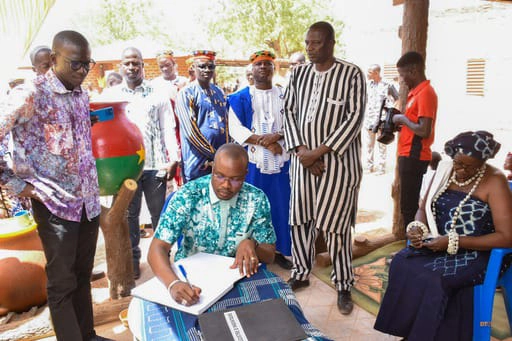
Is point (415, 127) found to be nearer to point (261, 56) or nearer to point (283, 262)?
point (261, 56)

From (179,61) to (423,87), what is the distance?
14514mm

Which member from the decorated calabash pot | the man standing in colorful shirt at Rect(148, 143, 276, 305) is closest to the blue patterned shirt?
the man standing in colorful shirt at Rect(148, 143, 276, 305)

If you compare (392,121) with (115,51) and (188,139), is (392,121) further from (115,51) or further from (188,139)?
(115,51)

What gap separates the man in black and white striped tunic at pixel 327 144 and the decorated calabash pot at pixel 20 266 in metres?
2.21

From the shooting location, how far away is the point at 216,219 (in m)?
2.12

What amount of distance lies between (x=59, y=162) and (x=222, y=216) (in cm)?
100

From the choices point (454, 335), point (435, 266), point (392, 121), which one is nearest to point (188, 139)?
point (392, 121)

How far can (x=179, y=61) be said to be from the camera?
17031mm

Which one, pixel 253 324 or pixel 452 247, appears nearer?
pixel 253 324

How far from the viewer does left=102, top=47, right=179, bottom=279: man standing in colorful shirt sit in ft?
12.7

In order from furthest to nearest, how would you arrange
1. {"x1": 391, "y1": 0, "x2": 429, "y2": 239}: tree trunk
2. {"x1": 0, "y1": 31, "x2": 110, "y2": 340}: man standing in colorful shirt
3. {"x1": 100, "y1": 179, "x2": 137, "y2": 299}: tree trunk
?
1. {"x1": 391, "y1": 0, "x2": 429, "y2": 239}: tree trunk
2. {"x1": 100, "y1": 179, "x2": 137, "y2": 299}: tree trunk
3. {"x1": 0, "y1": 31, "x2": 110, "y2": 340}: man standing in colorful shirt

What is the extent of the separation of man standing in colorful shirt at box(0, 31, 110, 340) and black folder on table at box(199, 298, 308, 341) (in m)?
1.25

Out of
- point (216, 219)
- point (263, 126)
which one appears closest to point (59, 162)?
point (216, 219)

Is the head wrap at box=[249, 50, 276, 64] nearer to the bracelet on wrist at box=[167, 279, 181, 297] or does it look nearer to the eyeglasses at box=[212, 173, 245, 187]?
the eyeglasses at box=[212, 173, 245, 187]
